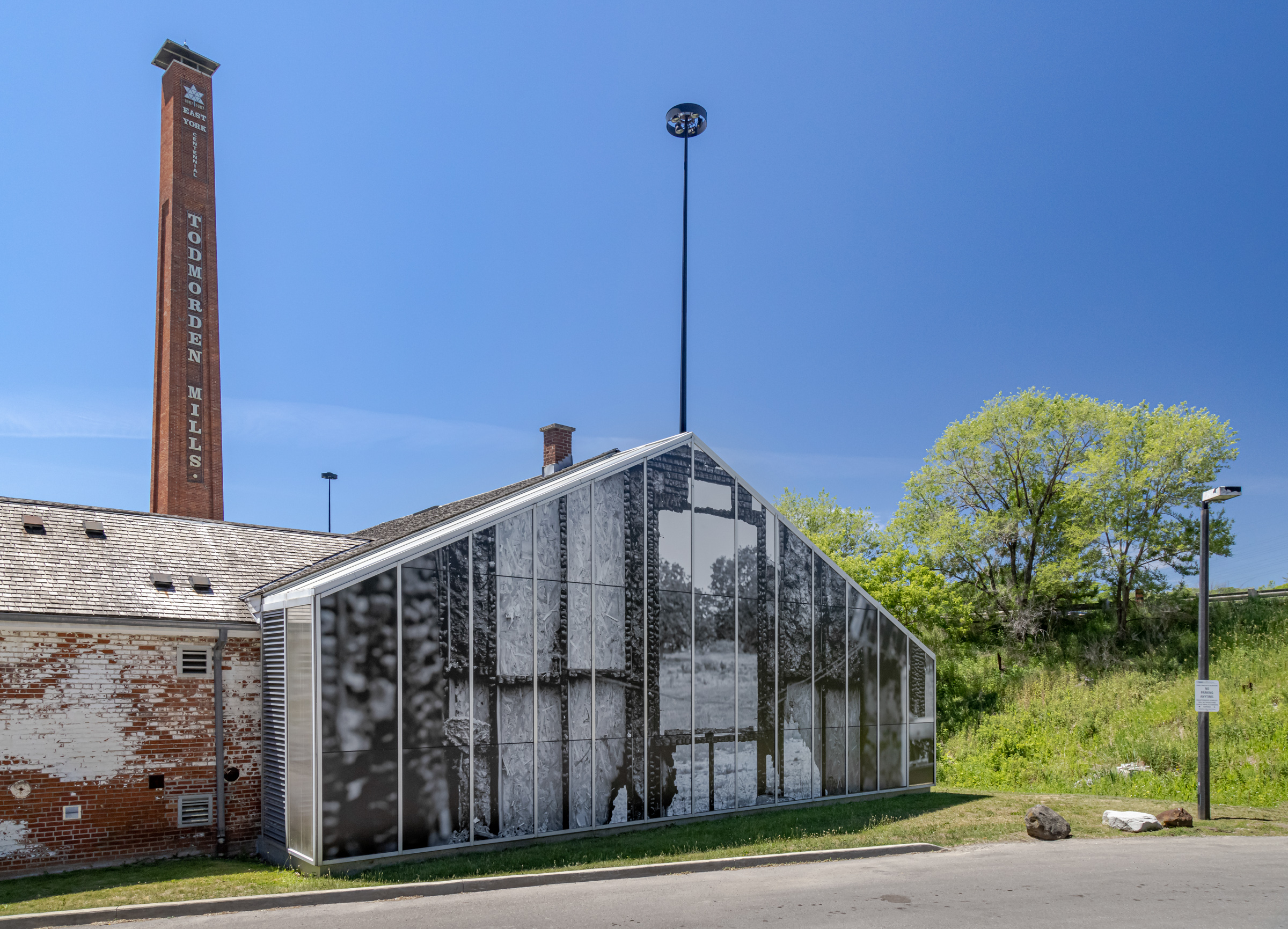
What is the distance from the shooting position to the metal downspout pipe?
551 inches

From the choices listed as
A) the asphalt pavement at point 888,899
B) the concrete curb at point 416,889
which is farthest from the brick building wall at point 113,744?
the asphalt pavement at point 888,899

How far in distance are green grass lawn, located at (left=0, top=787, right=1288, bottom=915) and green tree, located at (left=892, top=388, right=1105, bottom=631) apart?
46.4ft

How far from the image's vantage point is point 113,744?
13281 mm

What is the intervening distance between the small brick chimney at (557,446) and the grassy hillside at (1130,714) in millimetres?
14001

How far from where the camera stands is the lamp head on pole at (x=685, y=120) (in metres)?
21.8

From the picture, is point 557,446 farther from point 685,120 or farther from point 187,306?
point 187,306

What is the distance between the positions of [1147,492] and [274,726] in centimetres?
3056

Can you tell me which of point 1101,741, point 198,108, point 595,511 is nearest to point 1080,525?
point 1101,741

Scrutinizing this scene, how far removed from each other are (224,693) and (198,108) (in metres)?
27.3

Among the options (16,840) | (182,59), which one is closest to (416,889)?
(16,840)

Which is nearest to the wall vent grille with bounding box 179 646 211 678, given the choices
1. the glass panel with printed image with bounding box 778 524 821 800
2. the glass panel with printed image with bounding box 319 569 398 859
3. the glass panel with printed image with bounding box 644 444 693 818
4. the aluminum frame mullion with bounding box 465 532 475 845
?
the glass panel with printed image with bounding box 319 569 398 859

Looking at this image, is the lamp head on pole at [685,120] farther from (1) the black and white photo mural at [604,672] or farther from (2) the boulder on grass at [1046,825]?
(2) the boulder on grass at [1046,825]

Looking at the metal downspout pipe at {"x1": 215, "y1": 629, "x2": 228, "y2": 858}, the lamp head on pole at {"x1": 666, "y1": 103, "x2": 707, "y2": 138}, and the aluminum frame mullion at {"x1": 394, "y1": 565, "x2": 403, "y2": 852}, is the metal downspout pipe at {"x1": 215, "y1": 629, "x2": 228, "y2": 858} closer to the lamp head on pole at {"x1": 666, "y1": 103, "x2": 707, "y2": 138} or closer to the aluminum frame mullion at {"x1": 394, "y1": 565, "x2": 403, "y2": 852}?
the aluminum frame mullion at {"x1": 394, "y1": 565, "x2": 403, "y2": 852}

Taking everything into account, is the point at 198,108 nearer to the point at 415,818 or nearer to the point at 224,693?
the point at 224,693
